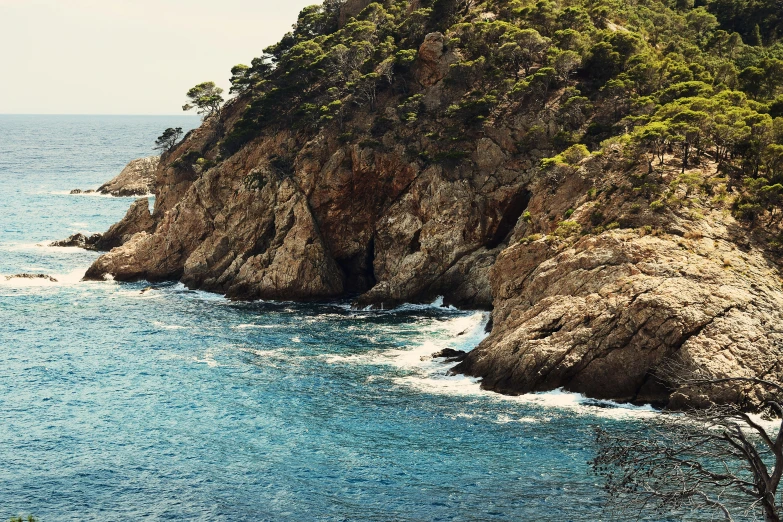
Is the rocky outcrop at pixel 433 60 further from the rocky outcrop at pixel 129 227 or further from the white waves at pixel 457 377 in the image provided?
the rocky outcrop at pixel 129 227

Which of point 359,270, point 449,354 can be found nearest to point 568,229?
point 449,354

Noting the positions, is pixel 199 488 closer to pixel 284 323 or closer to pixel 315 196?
pixel 284 323

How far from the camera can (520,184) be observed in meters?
78.4

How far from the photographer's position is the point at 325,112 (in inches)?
3612

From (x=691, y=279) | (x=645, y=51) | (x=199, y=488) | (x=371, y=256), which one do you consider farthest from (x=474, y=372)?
(x=645, y=51)

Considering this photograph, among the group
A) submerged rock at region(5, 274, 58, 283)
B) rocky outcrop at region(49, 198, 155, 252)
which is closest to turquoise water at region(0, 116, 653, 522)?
submerged rock at region(5, 274, 58, 283)

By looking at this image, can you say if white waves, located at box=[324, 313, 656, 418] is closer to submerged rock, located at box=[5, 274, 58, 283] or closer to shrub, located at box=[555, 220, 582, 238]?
shrub, located at box=[555, 220, 582, 238]

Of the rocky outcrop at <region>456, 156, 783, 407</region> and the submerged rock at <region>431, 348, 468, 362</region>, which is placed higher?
the rocky outcrop at <region>456, 156, 783, 407</region>

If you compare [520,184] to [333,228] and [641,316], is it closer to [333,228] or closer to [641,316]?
[333,228]

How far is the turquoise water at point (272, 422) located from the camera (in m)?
38.4

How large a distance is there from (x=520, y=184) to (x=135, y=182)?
11799 cm

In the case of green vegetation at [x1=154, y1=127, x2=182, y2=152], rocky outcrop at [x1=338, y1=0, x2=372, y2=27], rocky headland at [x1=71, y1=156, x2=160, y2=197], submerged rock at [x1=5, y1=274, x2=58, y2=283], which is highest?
rocky outcrop at [x1=338, y1=0, x2=372, y2=27]

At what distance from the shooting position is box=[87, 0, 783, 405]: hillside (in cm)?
5262

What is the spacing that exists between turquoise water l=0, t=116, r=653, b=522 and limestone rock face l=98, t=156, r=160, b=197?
92.1m
